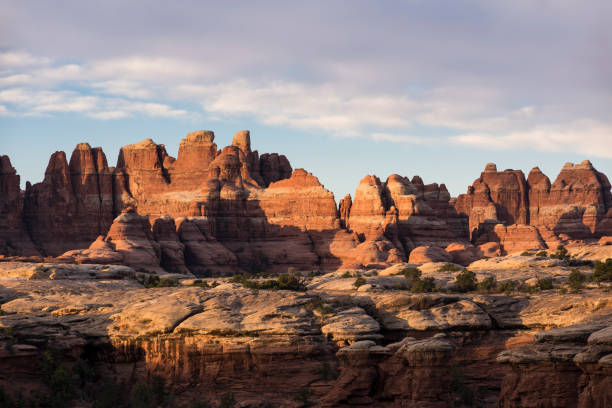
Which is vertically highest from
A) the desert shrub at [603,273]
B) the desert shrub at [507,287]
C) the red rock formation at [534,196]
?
the red rock formation at [534,196]

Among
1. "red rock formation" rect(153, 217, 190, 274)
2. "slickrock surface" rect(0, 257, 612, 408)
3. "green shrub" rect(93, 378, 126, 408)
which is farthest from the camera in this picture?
"red rock formation" rect(153, 217, 190, 274)

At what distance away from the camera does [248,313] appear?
150 ft

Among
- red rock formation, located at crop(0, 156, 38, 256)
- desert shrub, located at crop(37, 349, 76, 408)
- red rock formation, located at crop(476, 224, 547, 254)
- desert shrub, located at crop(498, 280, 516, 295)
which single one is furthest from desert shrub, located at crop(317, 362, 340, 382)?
red rock formation, located at crop(0, 156, 38, 256)

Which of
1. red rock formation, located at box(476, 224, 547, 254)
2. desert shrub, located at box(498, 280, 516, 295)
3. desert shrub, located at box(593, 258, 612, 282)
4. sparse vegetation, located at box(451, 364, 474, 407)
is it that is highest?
red rock formation, located at box(476, 224, 547, 254)

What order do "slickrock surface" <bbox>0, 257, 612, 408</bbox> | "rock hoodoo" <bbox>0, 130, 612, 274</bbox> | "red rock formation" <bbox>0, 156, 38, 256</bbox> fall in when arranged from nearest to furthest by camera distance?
"slickrock surface" <bbox>0, 257, 612, 408</bbox>
"rock hoodoo" <bbox>0, 130, 612, 274</bbox>
"red rock formation" <bbox>0, 156, 38, 256</bbox>

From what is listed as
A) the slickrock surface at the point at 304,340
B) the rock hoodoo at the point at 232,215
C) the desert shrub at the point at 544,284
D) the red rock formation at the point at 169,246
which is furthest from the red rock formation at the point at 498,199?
the slickrock surface at the point at 304,340

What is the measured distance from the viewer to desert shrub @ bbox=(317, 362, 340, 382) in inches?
1661

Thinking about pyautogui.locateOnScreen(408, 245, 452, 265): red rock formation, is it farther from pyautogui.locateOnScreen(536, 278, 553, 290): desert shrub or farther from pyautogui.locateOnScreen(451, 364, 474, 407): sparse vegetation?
pyautogui.locateOnScreen(451, 364, 474, 407): sparse vegetation

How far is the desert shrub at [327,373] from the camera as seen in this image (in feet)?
138

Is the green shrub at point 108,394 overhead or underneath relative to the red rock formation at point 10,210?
underneath

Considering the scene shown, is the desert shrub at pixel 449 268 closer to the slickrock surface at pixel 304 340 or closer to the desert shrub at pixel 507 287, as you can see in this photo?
the desert shrub at pixel 507 287

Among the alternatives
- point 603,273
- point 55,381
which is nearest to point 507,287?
point 603,273

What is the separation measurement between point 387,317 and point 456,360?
4510mm

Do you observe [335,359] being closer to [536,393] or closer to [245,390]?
[245,390]
